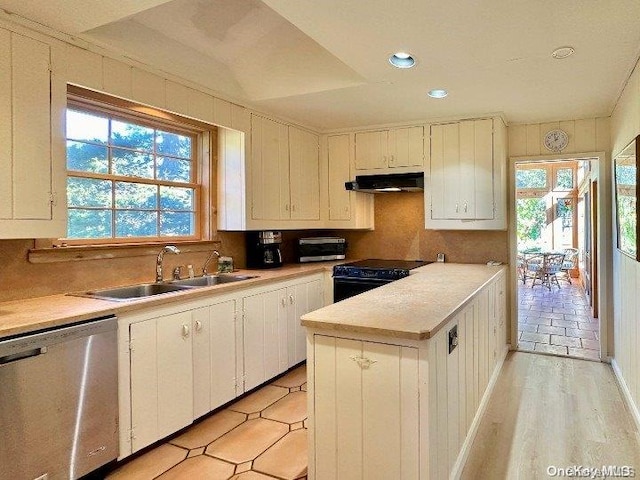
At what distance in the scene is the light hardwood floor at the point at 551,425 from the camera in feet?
7.43

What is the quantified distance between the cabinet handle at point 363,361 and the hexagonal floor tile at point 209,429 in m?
1.27

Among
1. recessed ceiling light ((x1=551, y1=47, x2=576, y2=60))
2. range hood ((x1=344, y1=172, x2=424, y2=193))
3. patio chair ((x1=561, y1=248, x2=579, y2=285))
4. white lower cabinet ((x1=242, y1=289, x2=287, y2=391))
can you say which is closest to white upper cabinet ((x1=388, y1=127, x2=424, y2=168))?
range hood ((x1=344, y1=172, x2=424, y2=193))

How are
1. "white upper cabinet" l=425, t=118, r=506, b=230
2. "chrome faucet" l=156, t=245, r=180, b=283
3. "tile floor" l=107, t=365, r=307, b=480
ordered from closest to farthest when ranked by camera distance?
"tile floor" l=107, t=365, r=307, b=480
"chrome faucet" l=156, t=245, r=180, b=283
"white upper cabinet" l=425, t=118, r=506, b=230

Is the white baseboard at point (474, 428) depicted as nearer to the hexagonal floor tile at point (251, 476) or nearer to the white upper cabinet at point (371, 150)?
the hexagonal floor tile at point (251, 476)

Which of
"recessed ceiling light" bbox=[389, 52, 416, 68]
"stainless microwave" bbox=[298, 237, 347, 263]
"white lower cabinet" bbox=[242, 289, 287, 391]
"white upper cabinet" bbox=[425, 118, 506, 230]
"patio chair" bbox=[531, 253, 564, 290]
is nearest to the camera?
"recessed ceiling light" bbox=[389, 52, 416, 68]

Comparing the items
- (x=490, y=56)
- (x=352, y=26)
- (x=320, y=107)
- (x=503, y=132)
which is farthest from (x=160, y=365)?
(x=503, y=132)

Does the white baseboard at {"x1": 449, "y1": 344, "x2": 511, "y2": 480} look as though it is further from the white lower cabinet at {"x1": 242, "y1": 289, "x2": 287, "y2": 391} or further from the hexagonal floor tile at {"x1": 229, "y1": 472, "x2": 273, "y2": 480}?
the white lower cabinet at {"x1": 242, "y1": 289, "x2": 287, "y2": 391}

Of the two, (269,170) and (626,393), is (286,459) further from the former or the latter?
(626,393)

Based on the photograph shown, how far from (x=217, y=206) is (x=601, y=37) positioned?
2.79 meters

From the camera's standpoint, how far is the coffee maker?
3779 mm

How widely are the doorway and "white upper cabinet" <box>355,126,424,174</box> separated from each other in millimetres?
971

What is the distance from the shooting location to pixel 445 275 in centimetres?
325

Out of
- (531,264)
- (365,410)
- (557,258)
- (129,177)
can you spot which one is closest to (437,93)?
(129,177)

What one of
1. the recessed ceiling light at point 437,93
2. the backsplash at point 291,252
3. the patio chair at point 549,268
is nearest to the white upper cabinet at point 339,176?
the backsplash at point 291,252
